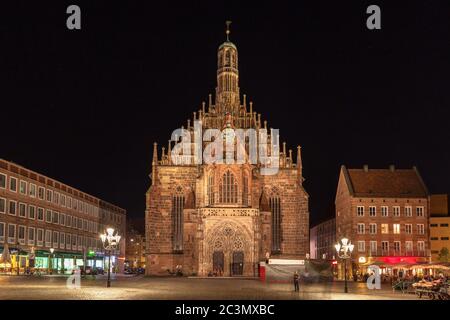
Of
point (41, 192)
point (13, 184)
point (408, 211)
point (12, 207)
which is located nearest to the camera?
point (12, 207)

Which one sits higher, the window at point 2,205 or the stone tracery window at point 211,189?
the stone tracery window at point 211,189

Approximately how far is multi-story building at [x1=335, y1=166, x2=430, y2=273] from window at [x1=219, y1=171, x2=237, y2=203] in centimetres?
1549

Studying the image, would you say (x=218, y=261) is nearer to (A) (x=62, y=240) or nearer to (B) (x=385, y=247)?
(B) (x=385, y=247)

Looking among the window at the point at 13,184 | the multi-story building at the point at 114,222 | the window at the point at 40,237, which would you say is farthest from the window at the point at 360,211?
the multi-story building at the point at 114,222

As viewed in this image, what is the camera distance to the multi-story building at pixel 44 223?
3078 inches

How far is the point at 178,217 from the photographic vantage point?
8631cm

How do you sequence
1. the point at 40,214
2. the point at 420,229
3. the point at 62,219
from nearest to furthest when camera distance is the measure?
1. the point at 420,229
2. the point at 40,214
3. the point at 62,219

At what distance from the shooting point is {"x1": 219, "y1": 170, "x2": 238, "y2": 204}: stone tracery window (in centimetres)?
8244

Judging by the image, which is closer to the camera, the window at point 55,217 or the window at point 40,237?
the window at point 40,237

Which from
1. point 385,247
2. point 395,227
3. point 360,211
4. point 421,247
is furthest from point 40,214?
point 421,247

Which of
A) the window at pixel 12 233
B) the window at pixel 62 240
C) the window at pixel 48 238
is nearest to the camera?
the window at pixel 12 233

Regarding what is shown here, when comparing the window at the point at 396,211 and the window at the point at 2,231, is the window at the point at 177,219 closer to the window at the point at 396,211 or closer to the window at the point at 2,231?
the window at the point at 2,231

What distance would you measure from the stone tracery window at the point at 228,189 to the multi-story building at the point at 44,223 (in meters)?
21.5

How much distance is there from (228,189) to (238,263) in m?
9.35
